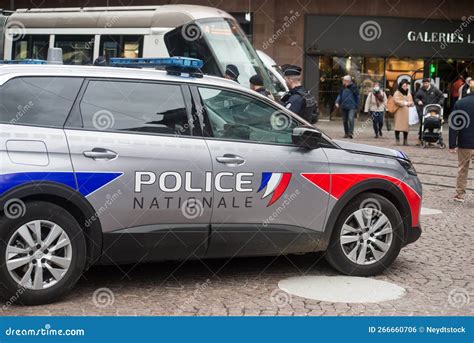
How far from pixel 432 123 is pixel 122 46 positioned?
8498mm

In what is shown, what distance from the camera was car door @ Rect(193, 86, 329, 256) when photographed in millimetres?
5758

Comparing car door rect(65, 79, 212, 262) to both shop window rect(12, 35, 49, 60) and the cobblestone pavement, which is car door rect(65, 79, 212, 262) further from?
shop window rect(12, 35, 49, 60)

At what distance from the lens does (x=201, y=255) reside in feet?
18.8

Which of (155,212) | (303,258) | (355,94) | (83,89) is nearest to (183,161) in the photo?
(155,212)

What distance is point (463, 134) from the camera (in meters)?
10.9

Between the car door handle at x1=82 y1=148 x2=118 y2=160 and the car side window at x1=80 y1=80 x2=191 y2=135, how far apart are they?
0.21 m

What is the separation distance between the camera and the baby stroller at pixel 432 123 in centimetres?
1950

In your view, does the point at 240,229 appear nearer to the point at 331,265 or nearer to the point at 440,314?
the point at 331,265

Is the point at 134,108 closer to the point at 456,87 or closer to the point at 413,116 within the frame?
the point at 413,116

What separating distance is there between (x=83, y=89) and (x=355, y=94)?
1767cm

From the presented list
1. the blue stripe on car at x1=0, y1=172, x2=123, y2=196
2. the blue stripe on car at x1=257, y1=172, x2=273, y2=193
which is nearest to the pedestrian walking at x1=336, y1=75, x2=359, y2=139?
the blue stripe on car at x1=257, y1=172, x2=273, y2=193
